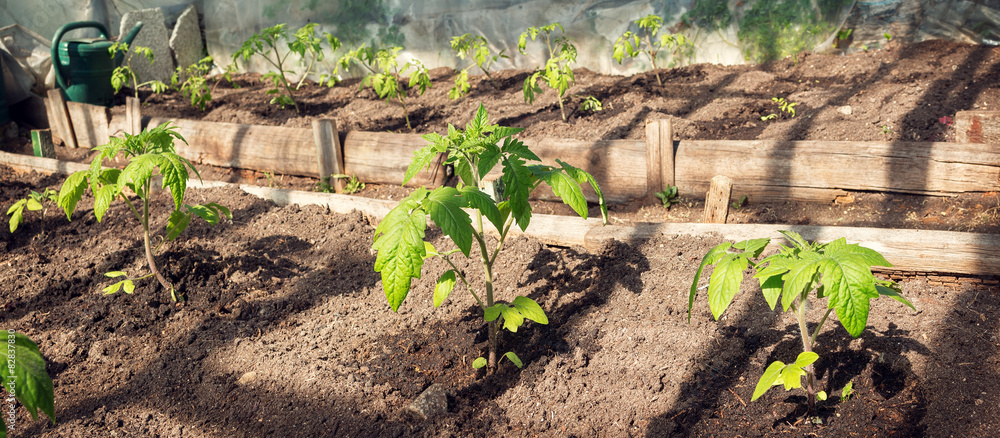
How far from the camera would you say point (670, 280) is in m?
3.06

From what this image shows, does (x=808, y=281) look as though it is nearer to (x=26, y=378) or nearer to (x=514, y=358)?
(x=514, y=358)

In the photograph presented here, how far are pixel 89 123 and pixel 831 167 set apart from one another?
700 cm

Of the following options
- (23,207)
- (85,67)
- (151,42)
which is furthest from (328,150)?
(151,42)

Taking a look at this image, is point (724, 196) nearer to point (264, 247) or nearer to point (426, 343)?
point (426, 343)

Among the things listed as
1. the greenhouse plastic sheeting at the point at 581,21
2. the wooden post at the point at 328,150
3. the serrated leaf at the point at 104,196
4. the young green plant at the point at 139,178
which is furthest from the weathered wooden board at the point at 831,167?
the serrated leaf at the point at 104,196

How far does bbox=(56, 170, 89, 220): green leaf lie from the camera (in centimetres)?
282

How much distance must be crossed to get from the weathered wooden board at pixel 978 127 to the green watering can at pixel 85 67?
26.5 feet

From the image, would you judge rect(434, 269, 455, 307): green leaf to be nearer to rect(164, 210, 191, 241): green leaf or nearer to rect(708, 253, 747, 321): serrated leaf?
rect(708, 253, 747, 321): serrated leaf

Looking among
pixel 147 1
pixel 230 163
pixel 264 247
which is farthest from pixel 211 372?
pixel 147 1

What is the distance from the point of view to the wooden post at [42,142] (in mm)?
5883

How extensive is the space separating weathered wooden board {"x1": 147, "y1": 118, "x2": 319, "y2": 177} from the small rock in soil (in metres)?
3.16

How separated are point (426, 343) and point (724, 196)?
193 centimetres

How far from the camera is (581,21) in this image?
704cm

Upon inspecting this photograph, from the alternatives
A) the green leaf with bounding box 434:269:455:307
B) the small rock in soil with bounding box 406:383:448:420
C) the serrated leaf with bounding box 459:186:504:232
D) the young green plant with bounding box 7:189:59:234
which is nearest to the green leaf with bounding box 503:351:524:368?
the small rock in soil with bounding box 406:383:448:420
